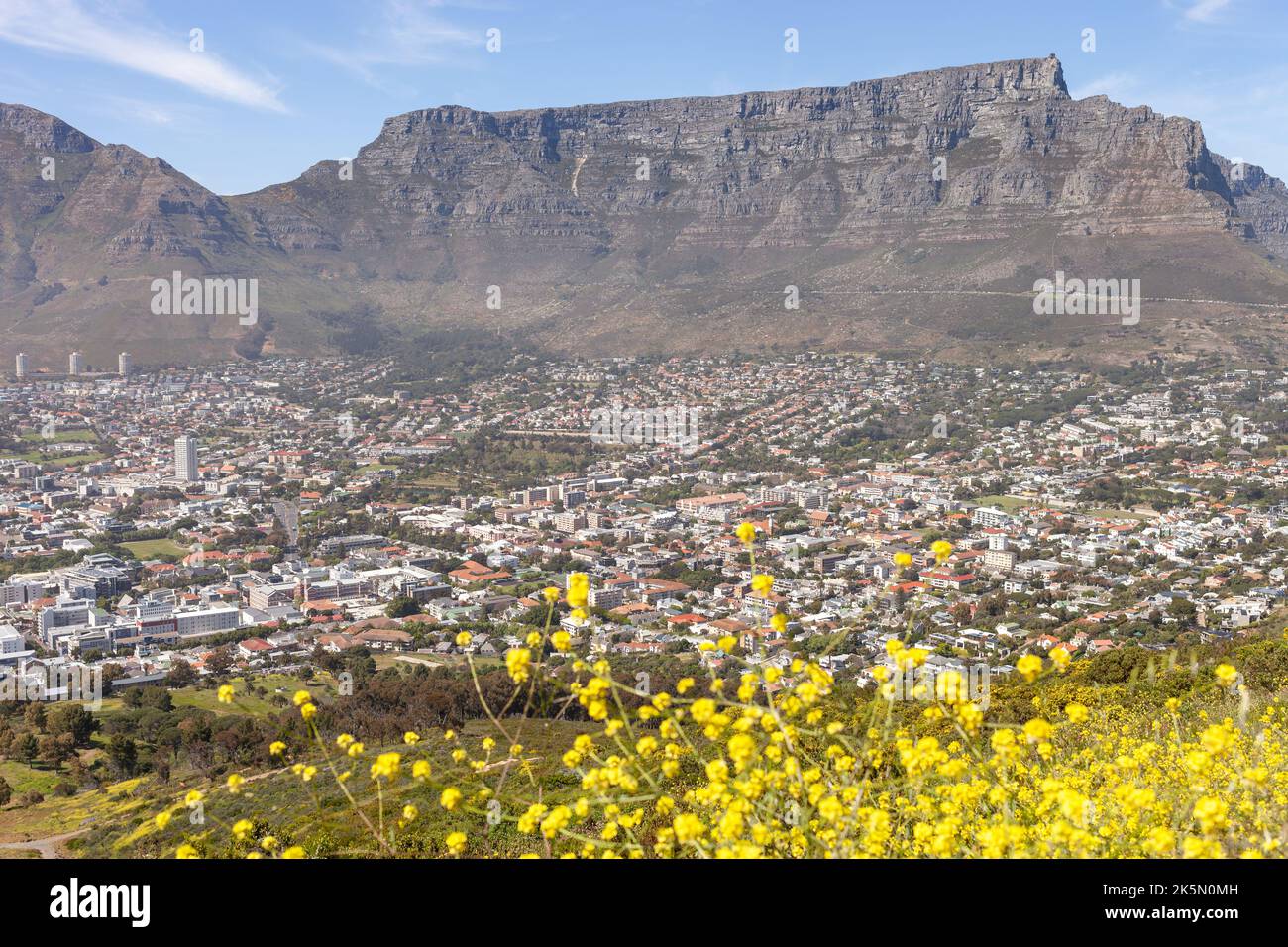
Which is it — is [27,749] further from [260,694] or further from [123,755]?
[260,694]

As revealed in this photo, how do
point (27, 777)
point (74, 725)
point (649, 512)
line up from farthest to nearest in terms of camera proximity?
point (649, 512) → point (74, 725) → point (27, 777)

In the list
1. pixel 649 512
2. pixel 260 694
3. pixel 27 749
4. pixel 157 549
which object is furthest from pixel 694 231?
pixel 27 749

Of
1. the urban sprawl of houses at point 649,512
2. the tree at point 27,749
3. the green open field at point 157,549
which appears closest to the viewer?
the tree at point 27,749

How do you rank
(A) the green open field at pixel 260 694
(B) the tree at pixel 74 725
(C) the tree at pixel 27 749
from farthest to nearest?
(A) the green open field at pixel 260 694 → (B) the tree at pixel 74 725 → (C) the tree at pixel 27 749

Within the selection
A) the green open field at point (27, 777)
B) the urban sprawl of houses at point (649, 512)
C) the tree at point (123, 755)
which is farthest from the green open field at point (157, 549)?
the tree at point (123, 755)

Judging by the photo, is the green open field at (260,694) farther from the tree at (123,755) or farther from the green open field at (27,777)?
the green open field at (27,777)

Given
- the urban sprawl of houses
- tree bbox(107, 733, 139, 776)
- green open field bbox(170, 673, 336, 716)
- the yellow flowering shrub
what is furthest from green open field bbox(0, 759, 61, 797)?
the yellow flowering shrub

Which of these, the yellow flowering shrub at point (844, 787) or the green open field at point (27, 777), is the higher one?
the yellow flowering shrub at point (844, 787)
